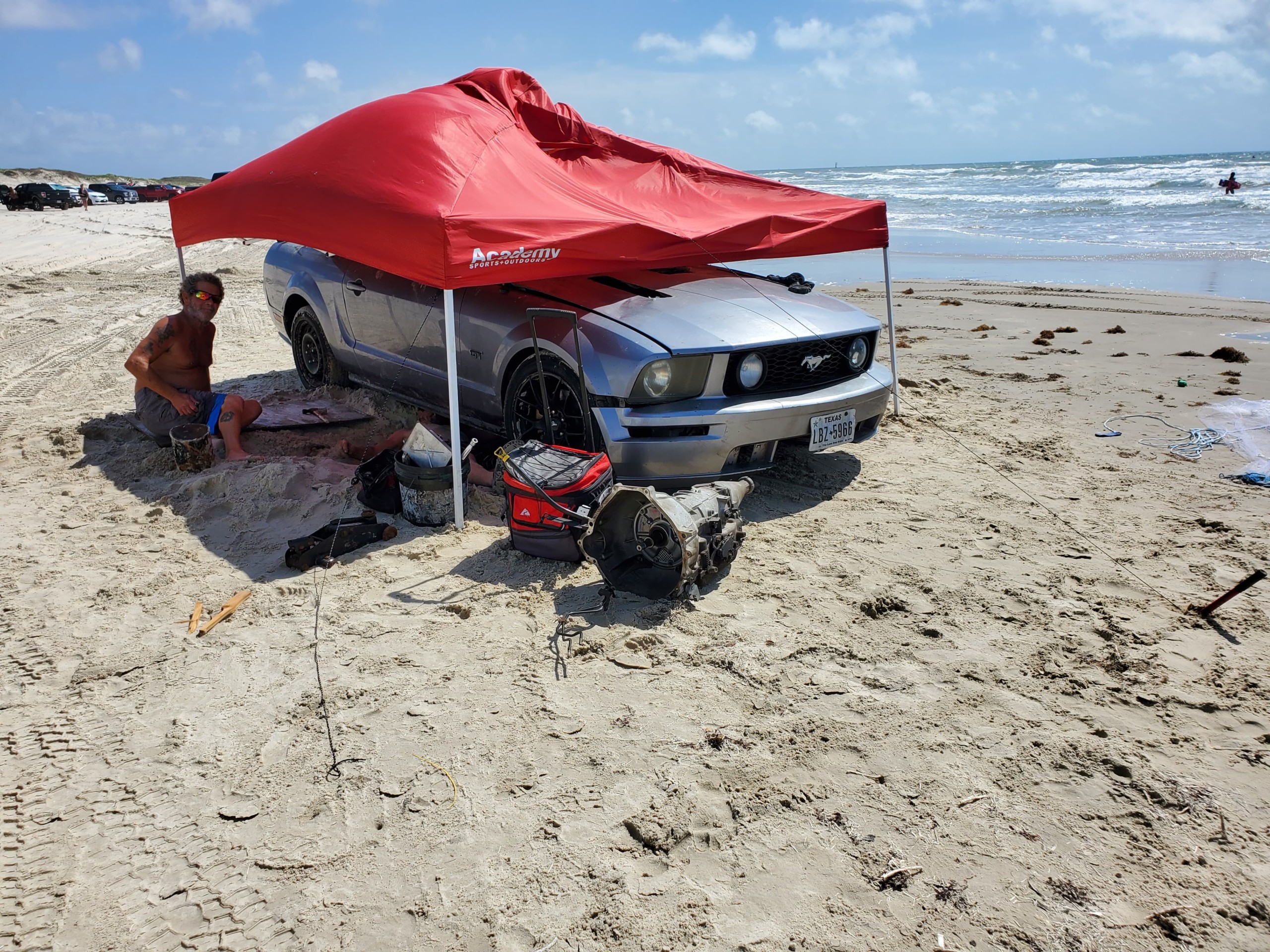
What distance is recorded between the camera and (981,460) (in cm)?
581

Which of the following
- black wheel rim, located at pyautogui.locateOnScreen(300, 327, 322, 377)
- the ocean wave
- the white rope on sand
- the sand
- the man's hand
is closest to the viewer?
the sand

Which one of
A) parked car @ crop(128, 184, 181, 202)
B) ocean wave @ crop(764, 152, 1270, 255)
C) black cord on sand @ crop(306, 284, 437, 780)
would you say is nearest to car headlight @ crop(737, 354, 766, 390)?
black cord on sand @ crop(306, 284, 437, 780)

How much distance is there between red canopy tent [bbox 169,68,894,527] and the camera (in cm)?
436

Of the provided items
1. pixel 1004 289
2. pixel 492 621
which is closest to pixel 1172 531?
pixel 492 621

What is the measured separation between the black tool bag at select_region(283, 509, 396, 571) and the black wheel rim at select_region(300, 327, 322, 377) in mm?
2717

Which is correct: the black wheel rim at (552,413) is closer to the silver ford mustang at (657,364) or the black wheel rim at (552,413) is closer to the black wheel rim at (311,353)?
the silver ford mustang at (657,364)

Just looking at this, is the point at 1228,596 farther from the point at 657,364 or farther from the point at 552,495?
the point at 552,495

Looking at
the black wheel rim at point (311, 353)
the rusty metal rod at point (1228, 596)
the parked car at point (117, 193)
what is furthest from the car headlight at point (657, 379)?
the parked car at point (117, 193)

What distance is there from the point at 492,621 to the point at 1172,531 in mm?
3525

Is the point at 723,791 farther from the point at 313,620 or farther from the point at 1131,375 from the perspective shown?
the point at 1131,375

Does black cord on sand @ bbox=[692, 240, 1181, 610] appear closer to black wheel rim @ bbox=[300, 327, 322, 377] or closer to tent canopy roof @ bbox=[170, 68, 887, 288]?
tent canopy roof @ bbox=[170, 68, 887, 288]

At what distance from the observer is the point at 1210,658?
3434mm

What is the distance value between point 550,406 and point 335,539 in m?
1.36

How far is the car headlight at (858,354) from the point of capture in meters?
5.24
